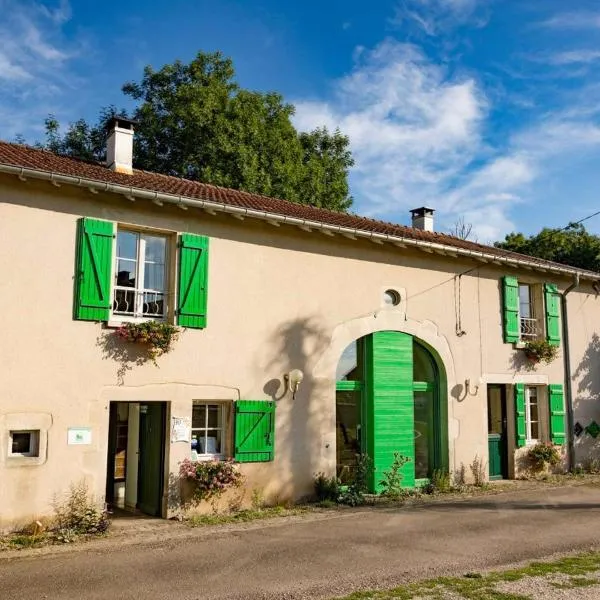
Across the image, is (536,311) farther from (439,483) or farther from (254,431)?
(254,431)

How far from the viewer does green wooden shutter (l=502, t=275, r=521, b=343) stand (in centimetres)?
1354

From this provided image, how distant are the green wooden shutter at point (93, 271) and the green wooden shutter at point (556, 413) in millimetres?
9572

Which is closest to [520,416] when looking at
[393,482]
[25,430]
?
[393,482]

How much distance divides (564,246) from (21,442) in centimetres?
2217

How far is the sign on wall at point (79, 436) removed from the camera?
859 centimetres

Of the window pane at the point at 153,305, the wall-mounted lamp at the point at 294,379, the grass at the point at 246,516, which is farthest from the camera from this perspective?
the wall-mounted lamp at the point at 294,379

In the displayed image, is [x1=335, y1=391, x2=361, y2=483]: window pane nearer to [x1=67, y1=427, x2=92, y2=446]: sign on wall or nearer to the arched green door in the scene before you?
the arched green door

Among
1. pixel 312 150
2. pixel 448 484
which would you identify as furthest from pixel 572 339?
pixel 312 150

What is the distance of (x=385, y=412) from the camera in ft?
38.1

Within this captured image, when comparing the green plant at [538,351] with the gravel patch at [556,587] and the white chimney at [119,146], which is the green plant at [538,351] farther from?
the white chimney at [119,146]

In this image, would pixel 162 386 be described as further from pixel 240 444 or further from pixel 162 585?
pixel 162 585

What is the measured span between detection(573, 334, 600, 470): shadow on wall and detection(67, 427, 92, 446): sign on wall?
10465 mm

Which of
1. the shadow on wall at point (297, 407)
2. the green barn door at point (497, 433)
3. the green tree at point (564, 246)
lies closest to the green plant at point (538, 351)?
the green barn door at point (497, 433)

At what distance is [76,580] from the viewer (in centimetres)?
661
